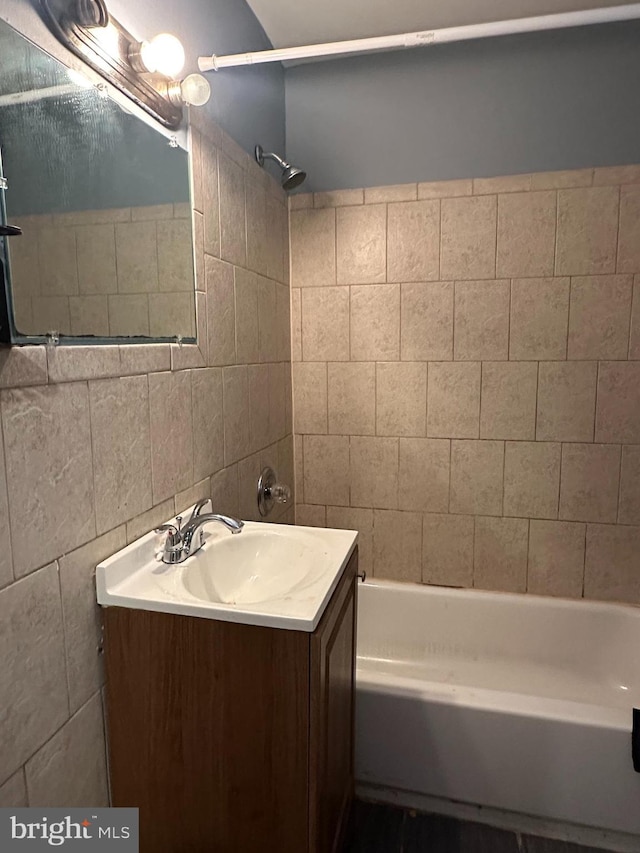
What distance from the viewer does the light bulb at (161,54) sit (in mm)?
1172

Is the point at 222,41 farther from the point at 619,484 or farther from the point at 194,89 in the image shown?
the point at 619,484

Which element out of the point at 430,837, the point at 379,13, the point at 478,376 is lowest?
the point at 430,837

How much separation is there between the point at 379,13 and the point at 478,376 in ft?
4.51

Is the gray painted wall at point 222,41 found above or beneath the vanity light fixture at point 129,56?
above

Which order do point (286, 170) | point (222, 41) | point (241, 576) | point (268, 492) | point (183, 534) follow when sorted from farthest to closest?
point (268, 492) → point (286, 170) → point (222, 41) → point (241, 576) → point (183, 534)

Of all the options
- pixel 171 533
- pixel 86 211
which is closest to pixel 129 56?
pixel 86 211

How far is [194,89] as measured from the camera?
4.29ft

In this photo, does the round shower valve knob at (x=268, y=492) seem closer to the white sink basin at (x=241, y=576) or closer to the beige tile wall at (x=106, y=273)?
the white sink basin at (x=241, y=576)

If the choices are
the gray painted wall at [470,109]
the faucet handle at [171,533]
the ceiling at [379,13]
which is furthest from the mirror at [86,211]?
the gray painted wall at [470,109]

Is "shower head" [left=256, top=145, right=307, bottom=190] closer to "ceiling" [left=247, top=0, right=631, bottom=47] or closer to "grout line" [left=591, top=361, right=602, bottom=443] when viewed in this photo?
"ceiling" [left=247, top=0, right=631, bottom=47]

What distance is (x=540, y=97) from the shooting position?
2.05 metres

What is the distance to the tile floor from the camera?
160 centimetres

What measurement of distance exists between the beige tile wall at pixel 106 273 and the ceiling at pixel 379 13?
101 cm

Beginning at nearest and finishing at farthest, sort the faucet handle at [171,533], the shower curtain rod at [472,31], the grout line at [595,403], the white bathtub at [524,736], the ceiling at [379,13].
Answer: the faucet handle at [171,533] → the shower curtain rod at [472,31] → the white bathtub at [524,736] → the ceiling at [379,13] → the grout line at [595,403]
